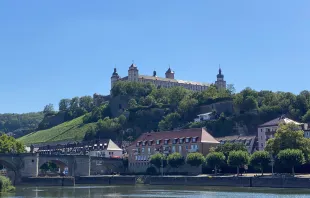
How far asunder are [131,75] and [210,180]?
116137 millimetres

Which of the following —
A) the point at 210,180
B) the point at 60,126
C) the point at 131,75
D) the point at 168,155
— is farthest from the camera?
the point at 131,75

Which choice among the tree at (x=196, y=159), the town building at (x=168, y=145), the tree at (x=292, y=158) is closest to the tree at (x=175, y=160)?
the tree at (x=196, y=159)

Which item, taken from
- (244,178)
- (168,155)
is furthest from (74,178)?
(244,178)

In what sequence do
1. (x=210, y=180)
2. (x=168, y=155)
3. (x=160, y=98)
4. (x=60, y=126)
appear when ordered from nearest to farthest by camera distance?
(x=210, y=180) < (x=168, y=155) < (x=160, y=98) < (x=60, y=126)

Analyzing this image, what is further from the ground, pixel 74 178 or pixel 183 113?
pixel 183 113

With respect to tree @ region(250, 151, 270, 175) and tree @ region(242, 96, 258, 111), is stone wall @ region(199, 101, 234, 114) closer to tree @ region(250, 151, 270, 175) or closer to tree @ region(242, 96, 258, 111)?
tree @ region(242, 96, 258, 111)

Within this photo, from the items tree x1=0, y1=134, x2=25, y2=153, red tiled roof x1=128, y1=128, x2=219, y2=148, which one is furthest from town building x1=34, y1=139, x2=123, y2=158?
red tiled roof x1=128, y1=128, x2=219, y2=148

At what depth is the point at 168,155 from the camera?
9488cm

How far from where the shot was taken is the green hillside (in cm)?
15325

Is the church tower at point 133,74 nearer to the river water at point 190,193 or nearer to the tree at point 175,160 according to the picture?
the tree at point 175,160

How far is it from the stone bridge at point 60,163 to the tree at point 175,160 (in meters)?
18.6

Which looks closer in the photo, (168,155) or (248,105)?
(168,155)

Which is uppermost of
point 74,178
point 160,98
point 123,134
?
point 160,98

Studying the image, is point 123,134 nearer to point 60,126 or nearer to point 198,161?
point 60,126
